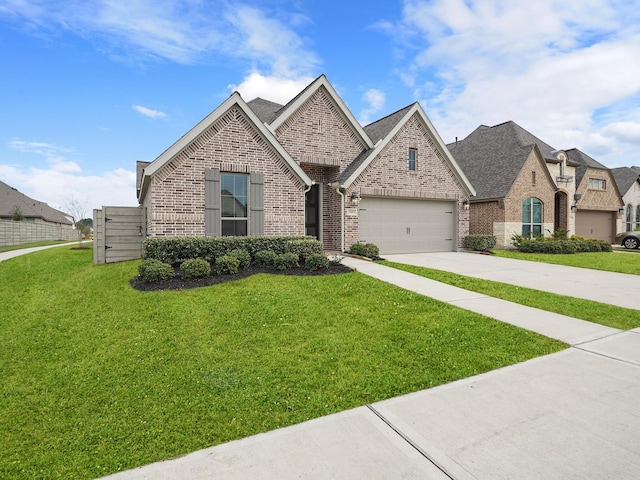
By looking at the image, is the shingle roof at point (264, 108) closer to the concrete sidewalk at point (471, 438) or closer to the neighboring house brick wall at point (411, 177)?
the neighboring house brick wall at point (411, 177)

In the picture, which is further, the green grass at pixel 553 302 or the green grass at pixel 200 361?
the green grass at pixel 553 302

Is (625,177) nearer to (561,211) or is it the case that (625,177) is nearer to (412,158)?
(561,211)

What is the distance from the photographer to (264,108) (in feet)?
53.1

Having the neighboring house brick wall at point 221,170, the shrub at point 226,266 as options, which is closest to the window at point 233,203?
the neighboring house brick wall at point 221,170

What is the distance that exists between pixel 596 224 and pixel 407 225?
69.7ft

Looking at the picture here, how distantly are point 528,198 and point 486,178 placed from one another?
2688 millimetres

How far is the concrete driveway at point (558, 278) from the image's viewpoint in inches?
303

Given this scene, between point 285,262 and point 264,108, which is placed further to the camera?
point 264,108

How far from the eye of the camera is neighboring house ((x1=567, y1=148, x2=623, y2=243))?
25188mm

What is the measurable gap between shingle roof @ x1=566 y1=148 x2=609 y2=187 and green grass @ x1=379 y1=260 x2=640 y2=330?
76.0 feet

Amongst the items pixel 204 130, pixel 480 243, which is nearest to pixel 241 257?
pixel 204 130

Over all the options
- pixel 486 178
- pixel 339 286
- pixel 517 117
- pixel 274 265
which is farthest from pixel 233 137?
pixel 517 117

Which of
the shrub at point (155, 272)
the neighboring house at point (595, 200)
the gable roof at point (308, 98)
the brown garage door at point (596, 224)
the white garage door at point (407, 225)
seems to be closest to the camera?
the shrub at point (155, 272)

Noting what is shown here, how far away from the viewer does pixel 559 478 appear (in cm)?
220
